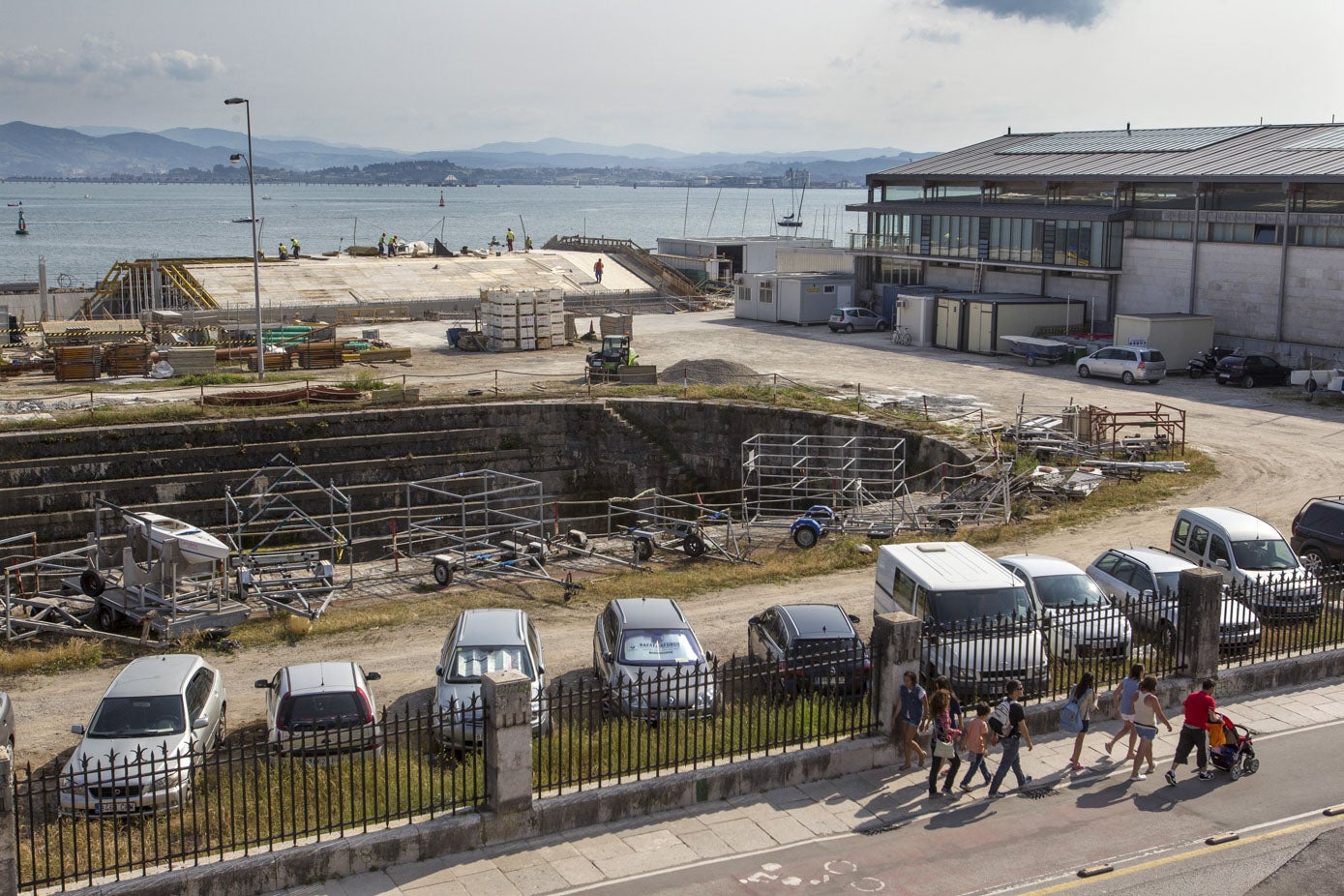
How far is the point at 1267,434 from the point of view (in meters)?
34.3

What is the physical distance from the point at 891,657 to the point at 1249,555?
8867 mm

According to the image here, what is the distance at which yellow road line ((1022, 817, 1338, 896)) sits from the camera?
11.6m

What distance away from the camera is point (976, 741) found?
44.1 ft

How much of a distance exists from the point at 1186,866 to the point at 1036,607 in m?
5.47

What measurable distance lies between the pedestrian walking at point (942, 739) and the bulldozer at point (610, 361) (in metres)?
28.2

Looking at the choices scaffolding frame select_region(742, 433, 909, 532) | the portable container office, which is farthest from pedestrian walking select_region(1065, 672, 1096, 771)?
the portable container office

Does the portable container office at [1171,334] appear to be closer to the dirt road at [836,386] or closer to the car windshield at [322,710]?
the dirt road at [836,386]

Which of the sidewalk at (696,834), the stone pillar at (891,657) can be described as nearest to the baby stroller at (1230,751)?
the sidewalk at (696,834)

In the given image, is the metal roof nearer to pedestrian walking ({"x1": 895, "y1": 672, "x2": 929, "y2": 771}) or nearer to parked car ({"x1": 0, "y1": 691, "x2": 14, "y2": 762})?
pedestrian walking ({"x1": 895, "y1": 672, "x2": 929, "y2": 771})

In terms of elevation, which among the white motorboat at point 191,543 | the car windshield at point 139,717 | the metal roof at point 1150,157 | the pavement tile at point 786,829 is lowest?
the pavement tile at point 786,829

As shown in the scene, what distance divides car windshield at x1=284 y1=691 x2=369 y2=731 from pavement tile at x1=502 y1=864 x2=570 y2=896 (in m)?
3.92

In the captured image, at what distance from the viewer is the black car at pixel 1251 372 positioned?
41.6 meters

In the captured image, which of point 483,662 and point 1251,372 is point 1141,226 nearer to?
point 1251,372

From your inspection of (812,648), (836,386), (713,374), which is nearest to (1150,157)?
(836,386)
